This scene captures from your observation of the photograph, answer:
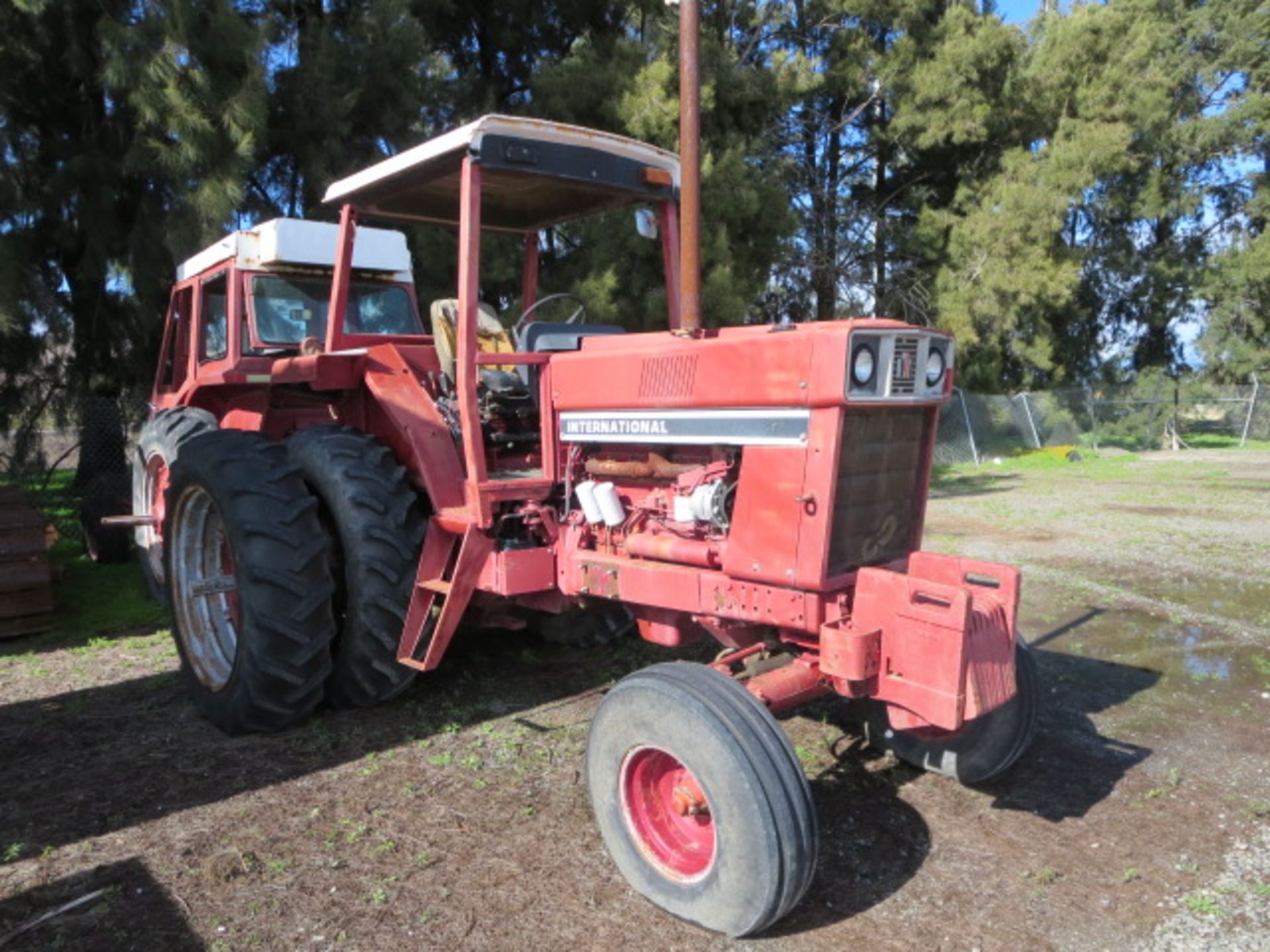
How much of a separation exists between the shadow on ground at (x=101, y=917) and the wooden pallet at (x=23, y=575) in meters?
3.55

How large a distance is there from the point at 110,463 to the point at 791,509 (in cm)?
778

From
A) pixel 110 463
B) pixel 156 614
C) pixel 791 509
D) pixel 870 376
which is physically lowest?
pixel 156 614

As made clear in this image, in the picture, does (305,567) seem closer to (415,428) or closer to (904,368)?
(415,428)

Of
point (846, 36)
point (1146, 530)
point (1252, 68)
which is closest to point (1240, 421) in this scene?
point (1252, 68)

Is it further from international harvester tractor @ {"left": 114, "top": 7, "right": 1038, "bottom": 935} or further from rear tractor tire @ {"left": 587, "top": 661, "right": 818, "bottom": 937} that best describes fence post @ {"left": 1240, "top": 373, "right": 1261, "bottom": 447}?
rear tractor tire @ {"left": 587, "top": 661, "right": 818, "bottom": 937}

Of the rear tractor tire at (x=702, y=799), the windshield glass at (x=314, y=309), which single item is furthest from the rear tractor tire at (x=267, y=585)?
the windshield glass at (x=314, y=309)

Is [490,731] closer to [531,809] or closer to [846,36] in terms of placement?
[531,809]

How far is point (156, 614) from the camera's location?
640 centimetres

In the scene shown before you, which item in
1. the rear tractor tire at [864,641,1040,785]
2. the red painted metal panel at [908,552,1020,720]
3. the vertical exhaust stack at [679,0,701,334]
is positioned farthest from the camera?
the vertical exhaust stack at [679,0,701,334]

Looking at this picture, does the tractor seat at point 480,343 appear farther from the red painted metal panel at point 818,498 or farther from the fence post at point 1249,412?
the fence post at point 1249,412

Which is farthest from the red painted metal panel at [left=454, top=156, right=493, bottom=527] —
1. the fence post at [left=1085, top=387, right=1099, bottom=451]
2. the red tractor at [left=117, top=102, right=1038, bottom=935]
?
the fence post at [left=1085, top=387, right=1099, bottom=451]

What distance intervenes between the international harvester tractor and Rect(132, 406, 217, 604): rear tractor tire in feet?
1.96

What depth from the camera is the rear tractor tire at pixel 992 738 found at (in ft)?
11.2

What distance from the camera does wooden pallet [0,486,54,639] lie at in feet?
18.9
